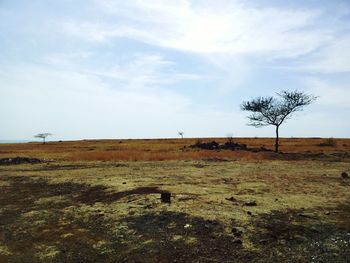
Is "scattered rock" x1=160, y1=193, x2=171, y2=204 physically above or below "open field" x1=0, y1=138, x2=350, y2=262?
above

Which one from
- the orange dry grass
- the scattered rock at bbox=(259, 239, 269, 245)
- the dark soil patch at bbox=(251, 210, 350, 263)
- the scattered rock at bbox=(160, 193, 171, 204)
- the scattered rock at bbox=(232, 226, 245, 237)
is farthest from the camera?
the orange dry grass

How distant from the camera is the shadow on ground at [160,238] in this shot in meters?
8.66

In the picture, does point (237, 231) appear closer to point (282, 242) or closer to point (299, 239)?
point (282, 242)

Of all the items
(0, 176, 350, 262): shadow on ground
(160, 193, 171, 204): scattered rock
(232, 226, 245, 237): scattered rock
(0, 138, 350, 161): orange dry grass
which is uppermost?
(0, 138, 350, 161): orange dry grass

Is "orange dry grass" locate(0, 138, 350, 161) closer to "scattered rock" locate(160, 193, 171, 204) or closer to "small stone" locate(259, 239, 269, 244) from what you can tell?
"scattered rock" locate(160, 193, 171, 204)

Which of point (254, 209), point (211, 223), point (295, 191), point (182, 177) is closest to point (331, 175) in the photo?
point (295, 191)

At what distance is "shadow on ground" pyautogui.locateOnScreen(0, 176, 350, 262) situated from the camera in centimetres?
866

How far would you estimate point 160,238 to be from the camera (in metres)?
9.90

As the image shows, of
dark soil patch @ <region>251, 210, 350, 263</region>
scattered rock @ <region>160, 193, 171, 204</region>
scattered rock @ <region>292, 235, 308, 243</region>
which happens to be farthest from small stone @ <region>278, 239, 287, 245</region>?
scattered rock @ <region>160, 193, 171, 204</region>

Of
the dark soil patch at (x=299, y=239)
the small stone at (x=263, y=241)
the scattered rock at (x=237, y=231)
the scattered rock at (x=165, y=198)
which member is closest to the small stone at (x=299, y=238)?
the dark soil patch at (x=299, y=239)

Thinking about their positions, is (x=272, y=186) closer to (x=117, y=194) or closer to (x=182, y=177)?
(x=182, y=177)

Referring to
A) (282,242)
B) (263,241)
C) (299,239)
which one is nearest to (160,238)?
(263,241)

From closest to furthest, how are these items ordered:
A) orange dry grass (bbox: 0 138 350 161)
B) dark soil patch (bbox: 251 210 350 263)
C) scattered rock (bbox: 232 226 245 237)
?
dark soil patch (bbox: 251 210 350 263)
scattered rock (bbox: 232 226 245 237)
orange dry grass (bbox: 0 138 350 161)

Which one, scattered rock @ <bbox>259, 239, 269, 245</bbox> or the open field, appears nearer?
the open field
